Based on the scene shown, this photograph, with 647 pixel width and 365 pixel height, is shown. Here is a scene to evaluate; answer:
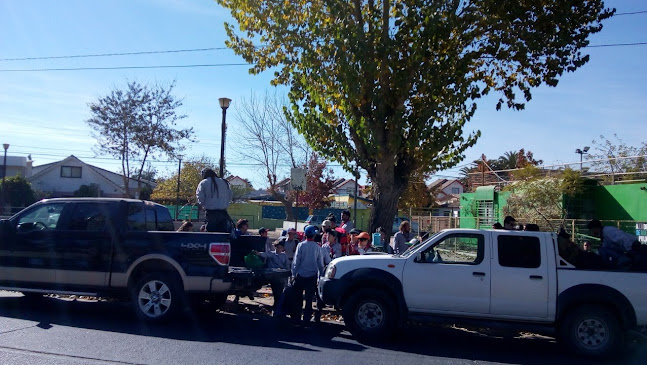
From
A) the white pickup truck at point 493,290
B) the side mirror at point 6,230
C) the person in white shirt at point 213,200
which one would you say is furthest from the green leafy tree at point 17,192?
the white pickup truck at point 493,290

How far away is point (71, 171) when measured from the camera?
49344 mm

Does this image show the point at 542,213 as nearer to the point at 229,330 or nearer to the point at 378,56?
the point at 378,56

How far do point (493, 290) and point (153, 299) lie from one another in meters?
5.18

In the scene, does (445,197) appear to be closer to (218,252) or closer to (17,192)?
(17,192)

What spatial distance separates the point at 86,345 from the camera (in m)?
7.73

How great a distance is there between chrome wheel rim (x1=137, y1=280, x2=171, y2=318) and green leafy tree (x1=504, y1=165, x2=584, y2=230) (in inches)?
663

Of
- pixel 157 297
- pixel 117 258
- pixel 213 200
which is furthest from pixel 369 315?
pixel 117 258

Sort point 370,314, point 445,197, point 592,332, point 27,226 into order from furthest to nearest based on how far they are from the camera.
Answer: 1. point 445,197
2. point 27,226
3. point 370,314
4. point 592,332

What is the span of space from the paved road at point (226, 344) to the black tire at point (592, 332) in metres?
0.23

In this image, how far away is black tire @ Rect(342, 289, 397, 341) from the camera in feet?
28.1

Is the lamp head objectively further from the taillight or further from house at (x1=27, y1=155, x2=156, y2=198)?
house at (x1=27, y1=155, x2=156, y2=198)

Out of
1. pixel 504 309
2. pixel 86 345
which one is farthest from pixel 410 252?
pixel 86 345

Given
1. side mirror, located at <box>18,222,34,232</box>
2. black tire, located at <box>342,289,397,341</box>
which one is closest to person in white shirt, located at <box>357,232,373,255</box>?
black tire, located at <box>342,289,397,341</box>

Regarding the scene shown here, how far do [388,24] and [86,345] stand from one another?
364 inches
